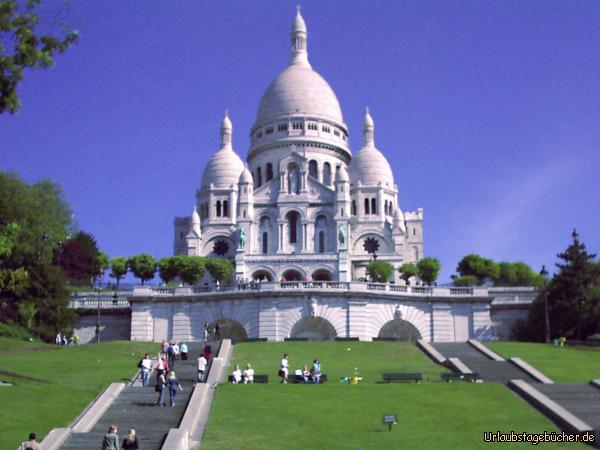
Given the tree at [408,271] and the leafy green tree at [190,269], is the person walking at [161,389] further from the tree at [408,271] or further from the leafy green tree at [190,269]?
the tree at [408,271]

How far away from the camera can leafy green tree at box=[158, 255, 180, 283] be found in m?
92.1

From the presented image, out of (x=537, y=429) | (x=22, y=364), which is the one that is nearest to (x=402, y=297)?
(x=22, y=364)

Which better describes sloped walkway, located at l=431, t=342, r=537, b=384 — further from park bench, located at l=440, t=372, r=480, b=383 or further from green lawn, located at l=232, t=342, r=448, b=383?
Answer: green lawn, located at l=232, t=342, r=448, b=383

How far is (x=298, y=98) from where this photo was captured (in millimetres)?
118562

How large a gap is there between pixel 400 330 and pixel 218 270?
3697cm

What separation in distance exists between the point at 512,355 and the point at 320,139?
7486cm

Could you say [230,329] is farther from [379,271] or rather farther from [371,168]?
[371,168]

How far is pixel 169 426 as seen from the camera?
2645 cm

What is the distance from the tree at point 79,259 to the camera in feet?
252

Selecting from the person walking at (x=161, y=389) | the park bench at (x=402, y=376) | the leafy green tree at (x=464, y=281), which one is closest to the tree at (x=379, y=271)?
the leafy green tree at (x=464, y=281)

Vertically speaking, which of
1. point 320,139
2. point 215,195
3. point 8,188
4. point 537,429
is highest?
point 320,139

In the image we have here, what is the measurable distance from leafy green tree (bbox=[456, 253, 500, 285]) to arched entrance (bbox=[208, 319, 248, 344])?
1632 inches

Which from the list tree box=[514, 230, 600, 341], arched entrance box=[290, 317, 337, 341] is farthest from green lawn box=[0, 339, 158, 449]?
tree box=[514, 230, 600, 341]

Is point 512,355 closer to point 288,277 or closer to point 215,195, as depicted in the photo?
point 288,277
